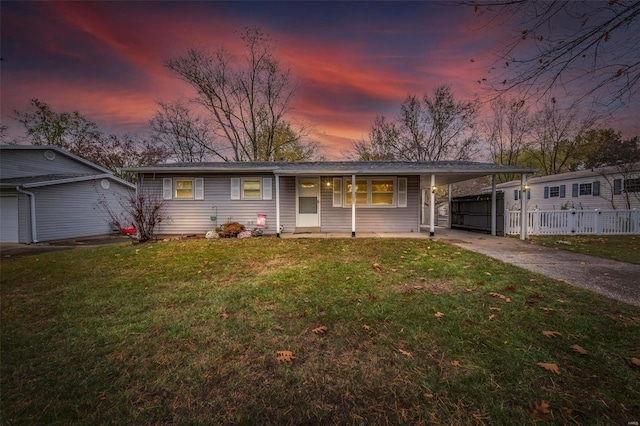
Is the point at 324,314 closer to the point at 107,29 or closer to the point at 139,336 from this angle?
the point at 139,336

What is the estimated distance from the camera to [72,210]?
13578 millimetres

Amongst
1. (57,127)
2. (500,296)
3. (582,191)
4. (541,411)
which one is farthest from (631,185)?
(57,127)

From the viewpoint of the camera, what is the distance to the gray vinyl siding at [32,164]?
13531 millimetres

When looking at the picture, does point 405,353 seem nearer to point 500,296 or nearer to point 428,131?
point 500,296

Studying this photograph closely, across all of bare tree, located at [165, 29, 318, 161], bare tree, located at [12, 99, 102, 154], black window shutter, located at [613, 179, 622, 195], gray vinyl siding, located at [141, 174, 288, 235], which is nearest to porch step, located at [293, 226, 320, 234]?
gray vinyl siding, located at [141, 174, 288, 235]

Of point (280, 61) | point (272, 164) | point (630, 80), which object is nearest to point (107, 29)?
point (272, 164)

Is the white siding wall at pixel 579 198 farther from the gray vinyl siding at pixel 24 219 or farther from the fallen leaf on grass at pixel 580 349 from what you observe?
the gray vinyl siding at pixel 24 219

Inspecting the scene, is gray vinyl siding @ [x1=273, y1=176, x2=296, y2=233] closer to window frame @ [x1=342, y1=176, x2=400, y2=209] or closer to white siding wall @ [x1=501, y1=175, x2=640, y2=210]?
window frame @ [x1=342, y1=176, x2=400, y2=209]

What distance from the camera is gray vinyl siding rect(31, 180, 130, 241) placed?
12227 millimetres

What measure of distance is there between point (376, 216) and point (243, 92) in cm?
1775

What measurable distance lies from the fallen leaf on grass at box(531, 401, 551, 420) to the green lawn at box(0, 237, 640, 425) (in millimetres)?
11

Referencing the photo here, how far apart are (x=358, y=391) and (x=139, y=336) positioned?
241 cm

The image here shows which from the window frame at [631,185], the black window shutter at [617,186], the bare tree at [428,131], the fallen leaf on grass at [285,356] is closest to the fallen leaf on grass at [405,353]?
the fallen leaf on grass at [285,356]

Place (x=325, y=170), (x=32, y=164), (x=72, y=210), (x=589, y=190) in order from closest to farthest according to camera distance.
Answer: (x=325, y=170)
(x=72, y=210)
(x=32, y=164)
(x=589, y=190)
